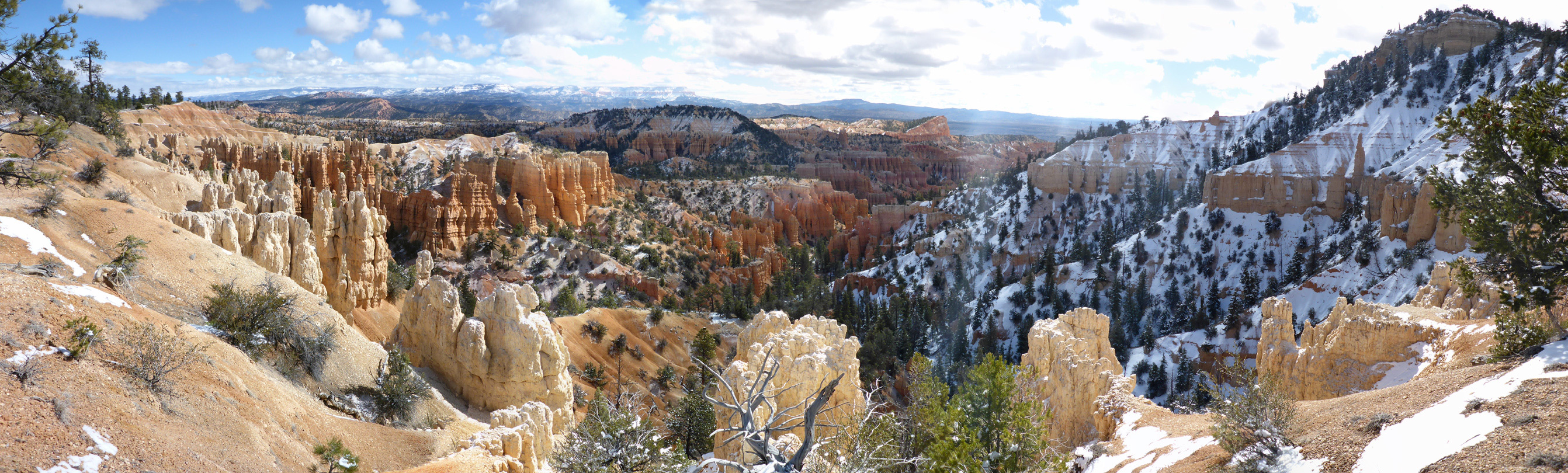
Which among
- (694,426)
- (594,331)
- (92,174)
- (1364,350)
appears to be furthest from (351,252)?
(1364,350)

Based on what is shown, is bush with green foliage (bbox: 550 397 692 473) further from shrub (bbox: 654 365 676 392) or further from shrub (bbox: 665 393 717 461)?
shrub (bbox: 654 365 676 392)

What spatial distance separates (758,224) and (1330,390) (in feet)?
204

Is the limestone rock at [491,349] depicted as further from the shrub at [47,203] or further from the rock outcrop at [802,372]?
the shrub at [47,203]

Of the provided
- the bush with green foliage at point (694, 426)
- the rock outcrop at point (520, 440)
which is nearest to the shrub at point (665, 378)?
the bush with green foliage at point (694, 426)

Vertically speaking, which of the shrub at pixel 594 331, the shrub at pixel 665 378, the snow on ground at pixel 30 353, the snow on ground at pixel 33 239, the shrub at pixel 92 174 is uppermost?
the shrub at pixel 92 174

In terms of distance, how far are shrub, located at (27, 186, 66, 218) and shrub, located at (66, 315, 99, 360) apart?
8537 millimetres

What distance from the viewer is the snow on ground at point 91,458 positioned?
7.85 m

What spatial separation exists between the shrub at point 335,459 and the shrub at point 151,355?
225cm

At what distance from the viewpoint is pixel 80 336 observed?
9.91 meters

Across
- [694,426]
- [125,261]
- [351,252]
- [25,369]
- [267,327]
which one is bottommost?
[694,426]

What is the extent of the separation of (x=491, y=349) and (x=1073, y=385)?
17.1 meters

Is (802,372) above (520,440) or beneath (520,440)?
above

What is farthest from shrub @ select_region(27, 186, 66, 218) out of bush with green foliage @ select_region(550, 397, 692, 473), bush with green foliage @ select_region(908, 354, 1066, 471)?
bush with green foliage @ select_region(908, 354, 1066, 471)

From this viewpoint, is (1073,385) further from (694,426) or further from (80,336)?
(80,336)
